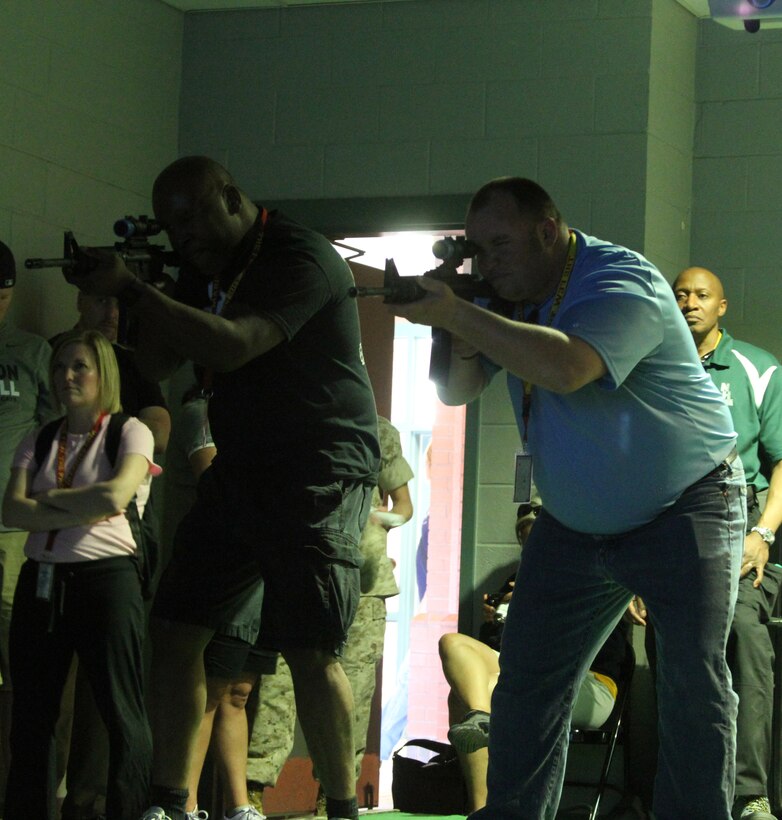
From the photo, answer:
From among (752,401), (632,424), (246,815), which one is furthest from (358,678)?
(632,424)

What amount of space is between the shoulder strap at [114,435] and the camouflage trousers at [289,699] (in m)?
1.13

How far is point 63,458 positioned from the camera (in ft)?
12.7

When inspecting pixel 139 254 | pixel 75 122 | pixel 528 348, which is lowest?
pixel 528 348

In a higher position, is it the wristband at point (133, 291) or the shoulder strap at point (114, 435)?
the wristband at point (133, 291)

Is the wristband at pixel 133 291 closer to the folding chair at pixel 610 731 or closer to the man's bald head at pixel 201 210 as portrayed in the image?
the man's bald head at pixel 201 210

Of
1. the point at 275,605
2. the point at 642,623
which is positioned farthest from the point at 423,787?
the point at 275,605

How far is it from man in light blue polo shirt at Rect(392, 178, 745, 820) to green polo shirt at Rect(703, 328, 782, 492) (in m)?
2.09

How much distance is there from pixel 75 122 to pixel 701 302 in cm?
238

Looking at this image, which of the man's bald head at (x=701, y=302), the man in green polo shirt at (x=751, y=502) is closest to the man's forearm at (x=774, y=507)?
the man in green polo shirt at (x=751, y=502)

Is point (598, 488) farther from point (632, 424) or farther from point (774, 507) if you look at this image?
point (774, 507)

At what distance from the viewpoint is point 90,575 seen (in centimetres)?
372

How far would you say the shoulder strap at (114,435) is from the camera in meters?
3.85

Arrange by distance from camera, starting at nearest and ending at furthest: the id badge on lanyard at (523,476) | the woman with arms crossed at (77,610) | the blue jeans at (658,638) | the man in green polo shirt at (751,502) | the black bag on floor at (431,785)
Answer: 1. the blue jeans at (658,638)
2. the id badge on lanyard at (523,476)
3. the woman with arms crossed at (77,610)
4. the man in green polo shirt at (751,502)
5. the black bag on floor at (431,785)

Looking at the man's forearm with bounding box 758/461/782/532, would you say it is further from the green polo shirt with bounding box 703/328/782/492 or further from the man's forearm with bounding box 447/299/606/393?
the man's forearm with bounding box 447/299/606/393
